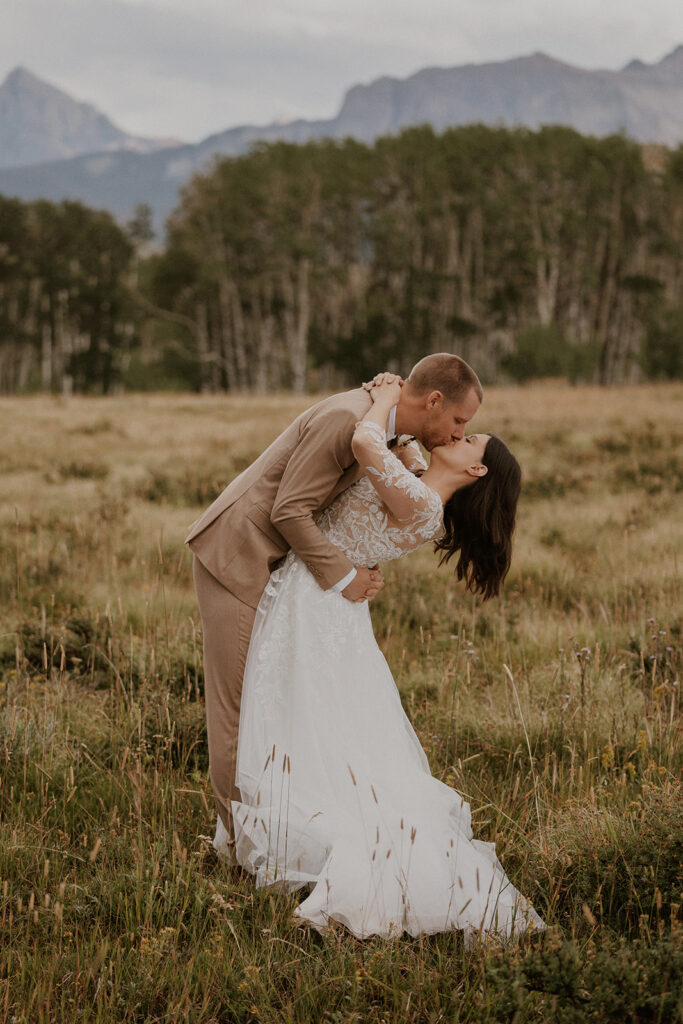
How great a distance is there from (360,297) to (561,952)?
1887 inches

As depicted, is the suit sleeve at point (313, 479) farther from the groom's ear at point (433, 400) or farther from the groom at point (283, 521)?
the groom's ear at point (433, 400)

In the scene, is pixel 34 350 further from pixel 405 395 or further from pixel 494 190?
pixel 405 395

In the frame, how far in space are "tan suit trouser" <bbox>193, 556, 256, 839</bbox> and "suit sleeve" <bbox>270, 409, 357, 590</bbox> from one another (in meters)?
0.39

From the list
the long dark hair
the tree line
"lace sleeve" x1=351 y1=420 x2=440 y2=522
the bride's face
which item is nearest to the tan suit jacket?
"lace sleeve" x1=351 y1=420 x2=440 y2=522

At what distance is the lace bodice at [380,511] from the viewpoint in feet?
9.55

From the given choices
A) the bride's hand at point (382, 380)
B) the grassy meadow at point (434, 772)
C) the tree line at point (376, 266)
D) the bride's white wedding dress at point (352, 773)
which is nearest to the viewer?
the grassy meadow at point (434, 772)

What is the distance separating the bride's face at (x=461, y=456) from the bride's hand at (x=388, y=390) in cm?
30

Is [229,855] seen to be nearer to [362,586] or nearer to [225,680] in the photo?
[225,680]

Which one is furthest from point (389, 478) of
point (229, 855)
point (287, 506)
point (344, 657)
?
point (229, 855)

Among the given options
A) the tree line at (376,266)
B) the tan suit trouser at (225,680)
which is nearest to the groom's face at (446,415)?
the tan suit trouser at (225,680)

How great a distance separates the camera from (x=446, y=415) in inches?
121

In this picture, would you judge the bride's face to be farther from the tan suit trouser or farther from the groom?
the tan suit trouser

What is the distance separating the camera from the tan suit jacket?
3031 millimetres

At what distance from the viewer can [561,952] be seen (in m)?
2.49
